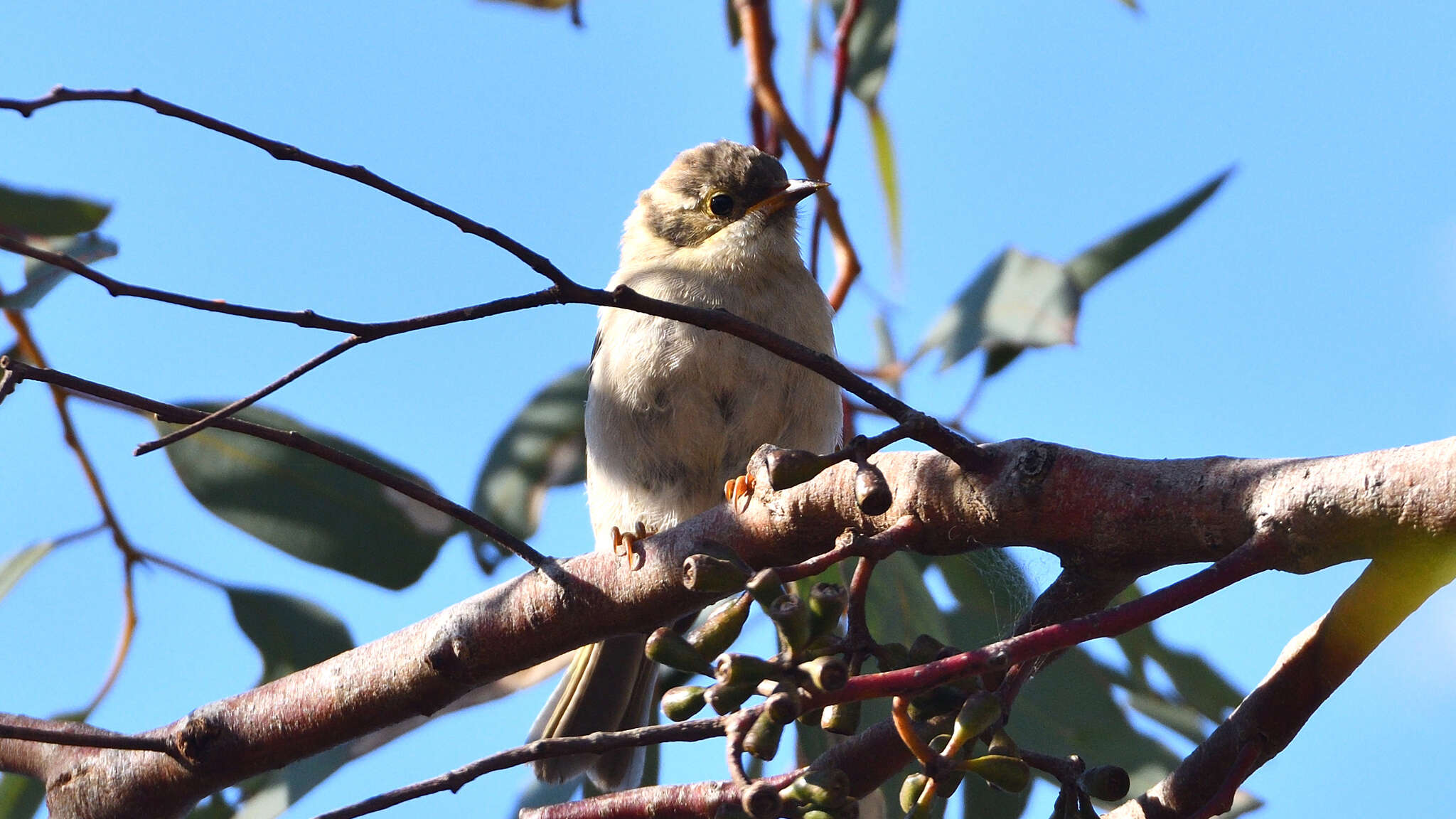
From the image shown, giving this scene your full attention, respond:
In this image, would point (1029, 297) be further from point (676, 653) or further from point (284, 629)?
point (676, 653)

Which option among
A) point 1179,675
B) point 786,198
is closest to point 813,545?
point 1179,675

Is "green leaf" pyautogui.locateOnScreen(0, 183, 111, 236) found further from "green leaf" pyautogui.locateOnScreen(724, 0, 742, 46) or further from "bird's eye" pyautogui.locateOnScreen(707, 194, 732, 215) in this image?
"green leaf" pyautogui.locateOnScreen(724, 0, 742, 46)

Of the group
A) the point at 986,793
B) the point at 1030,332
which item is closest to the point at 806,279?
the point at 1030,332

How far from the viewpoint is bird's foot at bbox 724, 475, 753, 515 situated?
1570 millimetres

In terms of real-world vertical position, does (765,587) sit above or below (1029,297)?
below

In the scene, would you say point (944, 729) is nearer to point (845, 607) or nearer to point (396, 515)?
point (845, 607)

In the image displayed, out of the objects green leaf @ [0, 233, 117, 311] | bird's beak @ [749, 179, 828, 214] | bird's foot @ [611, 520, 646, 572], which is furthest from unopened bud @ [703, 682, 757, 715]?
bird's beak @ [749, 179, 828, 214]

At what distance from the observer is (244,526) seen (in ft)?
8.98

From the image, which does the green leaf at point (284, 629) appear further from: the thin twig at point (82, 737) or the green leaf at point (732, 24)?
the green leaf at point (732, 24)

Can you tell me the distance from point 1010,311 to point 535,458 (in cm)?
124

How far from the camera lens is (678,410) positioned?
9.05ft

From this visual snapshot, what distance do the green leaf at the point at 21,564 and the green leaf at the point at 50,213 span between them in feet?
2.29

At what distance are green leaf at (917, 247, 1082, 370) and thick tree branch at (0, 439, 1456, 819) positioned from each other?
1502 mm

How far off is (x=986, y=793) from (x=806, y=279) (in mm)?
1322
